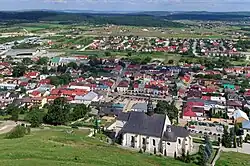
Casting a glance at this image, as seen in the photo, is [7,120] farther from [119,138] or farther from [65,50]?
[65,50]

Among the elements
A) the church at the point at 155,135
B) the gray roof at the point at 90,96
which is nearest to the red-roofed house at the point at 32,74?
the gray roof at the point at 90,96

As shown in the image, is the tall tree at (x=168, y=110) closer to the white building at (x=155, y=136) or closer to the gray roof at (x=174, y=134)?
the white building at (x=155, y=136)

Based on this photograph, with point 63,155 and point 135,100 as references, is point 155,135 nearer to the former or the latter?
point 63,155

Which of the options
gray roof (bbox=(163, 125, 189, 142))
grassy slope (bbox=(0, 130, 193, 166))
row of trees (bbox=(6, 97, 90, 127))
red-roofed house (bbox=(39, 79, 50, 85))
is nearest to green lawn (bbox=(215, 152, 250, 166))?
gray roof (bbox=(163, 125, 189, 142))

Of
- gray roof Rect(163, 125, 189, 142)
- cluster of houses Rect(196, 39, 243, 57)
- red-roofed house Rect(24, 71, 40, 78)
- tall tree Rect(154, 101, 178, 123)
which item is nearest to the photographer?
gray roof Rect(163, 125, 189, 142)

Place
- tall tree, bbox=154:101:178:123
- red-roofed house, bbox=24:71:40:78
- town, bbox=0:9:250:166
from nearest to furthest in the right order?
town, bbox=0:9:250:166, tall tree, bbox=154:101:178:123, red-roofed house, bbox=24:71:40:78

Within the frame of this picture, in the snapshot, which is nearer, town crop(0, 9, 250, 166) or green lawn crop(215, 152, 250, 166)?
green lawn crop(215, 152, 250, 166)

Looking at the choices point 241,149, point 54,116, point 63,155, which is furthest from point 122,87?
point 63,155

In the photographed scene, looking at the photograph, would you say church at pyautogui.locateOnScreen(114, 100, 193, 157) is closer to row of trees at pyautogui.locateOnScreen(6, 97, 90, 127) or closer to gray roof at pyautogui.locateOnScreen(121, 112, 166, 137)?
gray roof at pyautogui.locateOnScreen(121, 112, 166, 137)
